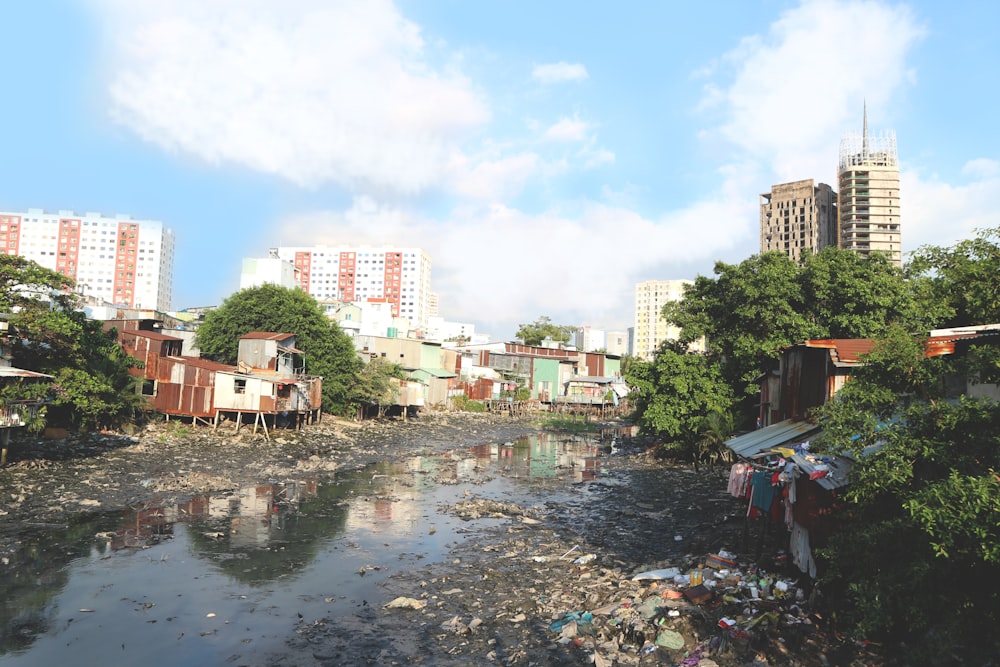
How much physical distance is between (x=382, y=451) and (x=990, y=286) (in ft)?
102

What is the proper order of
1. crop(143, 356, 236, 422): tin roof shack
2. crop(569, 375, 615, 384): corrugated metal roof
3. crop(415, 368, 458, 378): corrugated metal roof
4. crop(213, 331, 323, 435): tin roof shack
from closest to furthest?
crop(143, 356, 236, 422): tin roof shack
crop(213, 331, 323, 435): tin roof shack
crop(415, 368, 458, 378): corrugated metal roof
crop(569, 375, 615, 384): corrugated metal roof

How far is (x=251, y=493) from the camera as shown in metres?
22.1

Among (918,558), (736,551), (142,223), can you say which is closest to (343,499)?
(736,551)

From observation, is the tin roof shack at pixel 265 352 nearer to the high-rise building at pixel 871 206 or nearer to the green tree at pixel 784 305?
the green tree at pixel 784 305

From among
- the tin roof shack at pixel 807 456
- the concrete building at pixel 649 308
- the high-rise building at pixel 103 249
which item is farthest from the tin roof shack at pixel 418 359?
the concrete building at pixel 649 308

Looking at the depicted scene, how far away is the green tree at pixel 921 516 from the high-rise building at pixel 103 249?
13128 centimetres

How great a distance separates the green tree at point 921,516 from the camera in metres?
6.04

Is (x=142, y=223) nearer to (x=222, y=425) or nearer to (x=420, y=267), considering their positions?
(x=420, y=267)

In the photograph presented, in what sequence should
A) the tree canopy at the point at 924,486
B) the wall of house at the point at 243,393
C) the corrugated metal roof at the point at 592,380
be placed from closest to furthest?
1. the tree canopy at the point at 924,486
2. the wall of house at the point at 243,393
3. the corrugated metal roof at the point at 592,380

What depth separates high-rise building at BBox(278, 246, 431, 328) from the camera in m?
149

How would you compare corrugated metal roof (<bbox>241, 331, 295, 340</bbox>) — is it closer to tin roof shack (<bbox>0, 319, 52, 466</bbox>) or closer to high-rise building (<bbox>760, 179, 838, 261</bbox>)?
tin roof shack (<bbox>0, 319, 52, 466</bbox>)

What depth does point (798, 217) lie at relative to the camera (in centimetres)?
11219

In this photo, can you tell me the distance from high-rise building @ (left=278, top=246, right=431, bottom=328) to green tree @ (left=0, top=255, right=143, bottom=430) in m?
122

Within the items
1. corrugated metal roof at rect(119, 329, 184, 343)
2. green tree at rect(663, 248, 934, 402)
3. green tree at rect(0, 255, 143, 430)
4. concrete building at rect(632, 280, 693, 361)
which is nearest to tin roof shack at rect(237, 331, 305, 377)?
corrugated metal roof at rect(119, 329, 184, 343)
